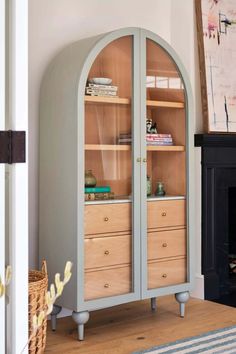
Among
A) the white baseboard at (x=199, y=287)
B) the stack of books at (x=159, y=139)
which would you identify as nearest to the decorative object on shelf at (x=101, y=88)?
the stack of books at (x=159, y=139)

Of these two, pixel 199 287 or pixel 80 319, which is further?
pixel 199 287

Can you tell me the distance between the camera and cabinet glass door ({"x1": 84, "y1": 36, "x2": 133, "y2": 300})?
2.80 m

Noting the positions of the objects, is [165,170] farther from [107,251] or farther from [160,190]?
[107,251]

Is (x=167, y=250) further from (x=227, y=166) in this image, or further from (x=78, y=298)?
(x=227, y=166)

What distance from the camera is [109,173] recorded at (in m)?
2.94

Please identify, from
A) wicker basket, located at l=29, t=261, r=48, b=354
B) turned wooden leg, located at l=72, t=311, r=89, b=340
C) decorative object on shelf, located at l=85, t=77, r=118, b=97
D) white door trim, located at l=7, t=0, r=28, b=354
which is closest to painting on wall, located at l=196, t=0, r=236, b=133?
decorative object on shelf, located at l=85, t=77, r=118, b=97

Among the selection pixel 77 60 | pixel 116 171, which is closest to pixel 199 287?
pixel 116 171

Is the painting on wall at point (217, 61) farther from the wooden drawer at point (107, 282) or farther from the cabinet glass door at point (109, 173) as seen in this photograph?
the wooden drawer at point (107, 282)

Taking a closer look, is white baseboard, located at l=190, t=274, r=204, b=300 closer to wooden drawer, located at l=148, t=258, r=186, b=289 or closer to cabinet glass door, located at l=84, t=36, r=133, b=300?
wooden drawer, located at l=148, t=258, r=186, b=289

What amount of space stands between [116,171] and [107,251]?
44 centimetres

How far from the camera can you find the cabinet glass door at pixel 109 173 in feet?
9.18

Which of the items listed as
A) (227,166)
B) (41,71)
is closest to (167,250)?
(227,166)

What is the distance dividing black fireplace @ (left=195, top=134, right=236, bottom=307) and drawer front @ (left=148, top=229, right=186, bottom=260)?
0.44 m

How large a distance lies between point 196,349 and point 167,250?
0.69 metres
